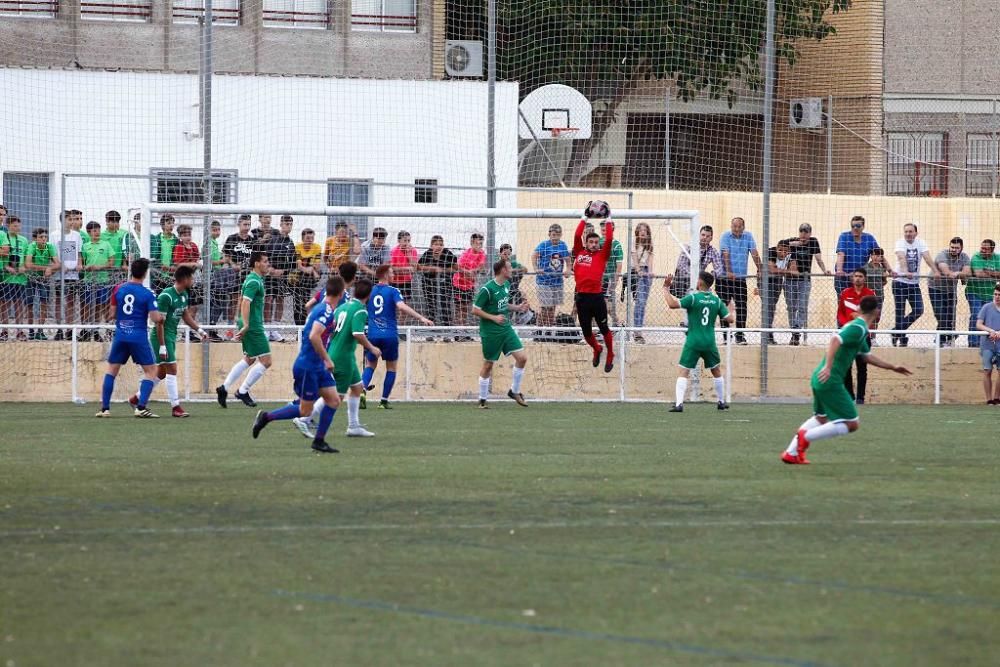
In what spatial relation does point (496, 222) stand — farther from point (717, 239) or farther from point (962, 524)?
point (962, 524)

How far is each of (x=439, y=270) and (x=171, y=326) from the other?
522cm

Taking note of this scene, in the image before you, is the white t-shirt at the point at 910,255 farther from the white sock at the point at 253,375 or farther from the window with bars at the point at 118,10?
the window with bars at the point at 118,10

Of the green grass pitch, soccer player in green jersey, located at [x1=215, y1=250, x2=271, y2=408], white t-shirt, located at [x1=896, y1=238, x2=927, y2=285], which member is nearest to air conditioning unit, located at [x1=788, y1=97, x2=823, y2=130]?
white t-shirt, located at [x1=896, y1=238, x2=927, y2=285]

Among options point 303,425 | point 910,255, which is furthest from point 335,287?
point 910,255

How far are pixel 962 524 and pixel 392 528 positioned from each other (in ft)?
11.1

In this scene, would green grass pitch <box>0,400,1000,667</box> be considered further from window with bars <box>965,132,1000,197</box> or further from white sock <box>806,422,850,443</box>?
window with bars <box>965,132,1000,197</box>

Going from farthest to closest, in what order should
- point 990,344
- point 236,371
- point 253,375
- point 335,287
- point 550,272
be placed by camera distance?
point 990,344, point 550,272, point 236,371, point 253,375, point 335,287

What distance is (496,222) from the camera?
24.1m

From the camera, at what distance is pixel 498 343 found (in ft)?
70.5

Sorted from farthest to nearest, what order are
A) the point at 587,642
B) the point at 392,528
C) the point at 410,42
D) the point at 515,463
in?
the point at 410,42 < the point at 515,463 < the point at 392,528 < the point at 587,642

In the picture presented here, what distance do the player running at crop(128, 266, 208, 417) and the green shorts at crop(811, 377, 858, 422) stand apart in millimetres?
8570

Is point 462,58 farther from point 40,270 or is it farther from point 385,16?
point 40,270

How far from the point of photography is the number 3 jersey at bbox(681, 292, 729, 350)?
20.5 m

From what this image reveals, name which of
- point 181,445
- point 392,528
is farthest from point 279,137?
point 392,528
